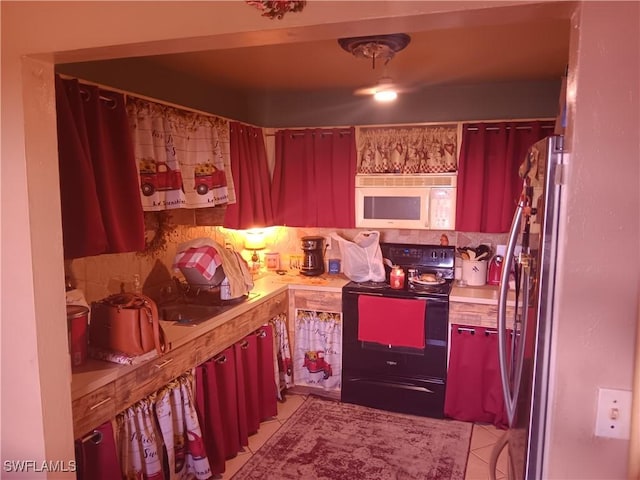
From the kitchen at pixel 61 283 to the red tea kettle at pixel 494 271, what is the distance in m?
2.47

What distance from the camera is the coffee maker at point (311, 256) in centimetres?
378

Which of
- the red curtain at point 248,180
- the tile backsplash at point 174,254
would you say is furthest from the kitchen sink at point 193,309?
the red curtain at point 248,180

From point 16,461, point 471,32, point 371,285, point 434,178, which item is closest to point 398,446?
point 371,285

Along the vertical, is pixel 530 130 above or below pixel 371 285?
above

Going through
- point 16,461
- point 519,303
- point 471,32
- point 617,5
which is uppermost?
point 471,32

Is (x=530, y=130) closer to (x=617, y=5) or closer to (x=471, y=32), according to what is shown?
(x=471, y=32)

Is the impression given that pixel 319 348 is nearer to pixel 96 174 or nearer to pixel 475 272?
pixel 475 272

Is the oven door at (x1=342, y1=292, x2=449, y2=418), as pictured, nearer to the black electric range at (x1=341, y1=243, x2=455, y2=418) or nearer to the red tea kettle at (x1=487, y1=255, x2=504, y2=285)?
the black electric range at (x1=341, y1=243, x2=455, y2=418)

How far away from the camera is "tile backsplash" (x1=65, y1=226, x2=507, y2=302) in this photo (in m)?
2.45

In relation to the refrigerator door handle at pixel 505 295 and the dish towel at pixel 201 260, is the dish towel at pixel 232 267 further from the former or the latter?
the refrigerator door handle at pixel 505 295

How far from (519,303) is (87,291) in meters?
2.07

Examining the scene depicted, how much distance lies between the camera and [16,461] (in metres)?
1.53

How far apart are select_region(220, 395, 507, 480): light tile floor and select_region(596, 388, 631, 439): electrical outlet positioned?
1.83 meters

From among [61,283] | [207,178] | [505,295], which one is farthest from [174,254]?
[505,295]
